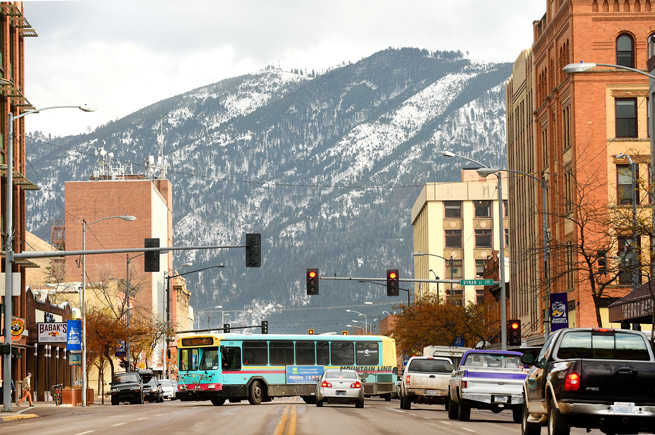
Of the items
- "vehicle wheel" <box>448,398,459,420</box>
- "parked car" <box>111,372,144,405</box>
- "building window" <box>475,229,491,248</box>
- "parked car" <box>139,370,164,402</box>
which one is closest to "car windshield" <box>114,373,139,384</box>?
"parked car" <box>111,372,144,405</box>

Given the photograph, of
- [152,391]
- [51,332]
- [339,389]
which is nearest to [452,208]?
[152,391]

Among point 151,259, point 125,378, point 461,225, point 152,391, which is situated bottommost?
point 152,391

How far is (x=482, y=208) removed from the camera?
155375mm

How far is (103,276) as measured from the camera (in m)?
148

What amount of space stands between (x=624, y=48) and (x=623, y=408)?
49.7m

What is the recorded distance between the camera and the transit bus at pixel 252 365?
5478cm

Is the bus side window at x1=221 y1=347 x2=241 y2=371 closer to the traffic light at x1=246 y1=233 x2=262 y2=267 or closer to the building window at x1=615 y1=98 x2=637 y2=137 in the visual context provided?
the traffic light at x1=246 y1=233 x2=262 y2=267

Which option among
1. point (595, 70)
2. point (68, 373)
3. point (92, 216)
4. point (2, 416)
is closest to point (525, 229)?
point (595, 70)

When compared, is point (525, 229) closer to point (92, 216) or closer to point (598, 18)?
point (598, 18)

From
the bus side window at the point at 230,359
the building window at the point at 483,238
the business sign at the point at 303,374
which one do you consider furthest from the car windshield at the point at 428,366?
the building window at the point at 483,238

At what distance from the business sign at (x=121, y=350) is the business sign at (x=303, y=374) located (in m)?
24.5

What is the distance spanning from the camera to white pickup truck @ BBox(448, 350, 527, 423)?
3262cm

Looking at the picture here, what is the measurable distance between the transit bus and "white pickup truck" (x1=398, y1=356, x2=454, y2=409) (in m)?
12.7

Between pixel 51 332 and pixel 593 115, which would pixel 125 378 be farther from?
pixel 593 115
